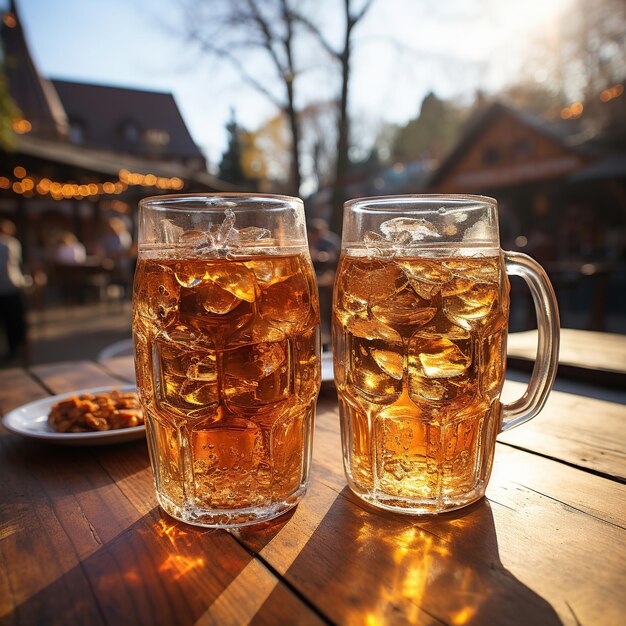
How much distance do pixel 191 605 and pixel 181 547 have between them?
4.4 inches

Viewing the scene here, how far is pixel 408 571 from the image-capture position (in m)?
0.56

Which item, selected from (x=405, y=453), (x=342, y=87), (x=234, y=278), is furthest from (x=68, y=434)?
(x=342, y=87)

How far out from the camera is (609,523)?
2.17 feet

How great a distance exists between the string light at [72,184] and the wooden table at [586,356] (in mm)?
9410

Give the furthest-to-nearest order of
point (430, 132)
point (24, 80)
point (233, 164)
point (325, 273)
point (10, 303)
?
point (233, 164), point (430, 132), point (24, 80), point (325, 273), point (10, 303)

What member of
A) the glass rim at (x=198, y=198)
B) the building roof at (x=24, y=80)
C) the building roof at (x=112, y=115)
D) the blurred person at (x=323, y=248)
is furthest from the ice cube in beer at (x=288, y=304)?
the building roof at (x=112, y=115)

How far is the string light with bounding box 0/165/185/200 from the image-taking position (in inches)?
396

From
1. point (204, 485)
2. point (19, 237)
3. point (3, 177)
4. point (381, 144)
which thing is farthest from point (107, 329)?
point (381, 144)

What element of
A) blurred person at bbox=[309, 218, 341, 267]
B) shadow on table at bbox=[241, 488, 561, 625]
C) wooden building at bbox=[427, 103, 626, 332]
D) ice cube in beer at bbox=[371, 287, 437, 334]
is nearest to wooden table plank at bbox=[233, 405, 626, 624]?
shadow on table at bbox=[241, 488, 561, 625]

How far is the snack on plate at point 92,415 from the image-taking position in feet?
3.18

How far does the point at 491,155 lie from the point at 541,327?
1731 centimetres

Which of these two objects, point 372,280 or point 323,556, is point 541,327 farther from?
point 323,556

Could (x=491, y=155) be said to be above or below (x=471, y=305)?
above

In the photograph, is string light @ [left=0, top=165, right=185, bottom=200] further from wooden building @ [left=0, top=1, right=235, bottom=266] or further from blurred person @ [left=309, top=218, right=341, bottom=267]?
blurred person @ [left=309, top=218, right=341, bottom=267]
